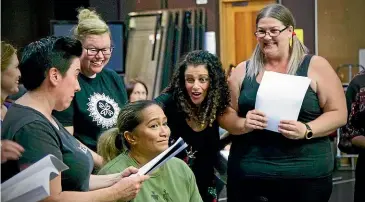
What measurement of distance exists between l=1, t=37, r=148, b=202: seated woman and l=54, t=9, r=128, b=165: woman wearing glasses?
2.47ft

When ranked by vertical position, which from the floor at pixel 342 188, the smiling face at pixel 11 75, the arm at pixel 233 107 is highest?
the smiling face at pixel 11 75

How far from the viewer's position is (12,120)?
2.08m

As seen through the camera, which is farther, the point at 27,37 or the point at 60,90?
the point at 27,37

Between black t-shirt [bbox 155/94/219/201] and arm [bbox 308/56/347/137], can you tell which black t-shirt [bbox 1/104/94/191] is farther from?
arm [bbox 308/56/347/137]

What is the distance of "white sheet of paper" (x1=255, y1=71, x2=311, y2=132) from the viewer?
2926 millimetres

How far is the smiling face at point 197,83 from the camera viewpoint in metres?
3.14

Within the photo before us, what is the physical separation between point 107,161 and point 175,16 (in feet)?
14.2

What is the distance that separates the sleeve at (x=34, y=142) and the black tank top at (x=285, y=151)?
3.83 ft

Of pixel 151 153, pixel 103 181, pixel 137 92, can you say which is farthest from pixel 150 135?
pixel 137 92

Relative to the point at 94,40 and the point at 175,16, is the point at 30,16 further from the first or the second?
the point at 175,16

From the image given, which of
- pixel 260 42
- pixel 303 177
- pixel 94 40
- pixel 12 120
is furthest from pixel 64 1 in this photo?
pixel 12 120

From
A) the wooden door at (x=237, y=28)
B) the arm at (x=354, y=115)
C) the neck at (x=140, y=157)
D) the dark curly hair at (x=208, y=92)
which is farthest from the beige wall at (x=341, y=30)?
the neck at (x=140, y=157)

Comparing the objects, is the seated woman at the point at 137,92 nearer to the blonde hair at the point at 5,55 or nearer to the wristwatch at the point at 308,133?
the wristwatch at the point at 308,133

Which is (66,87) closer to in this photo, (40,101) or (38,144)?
(40,101)
